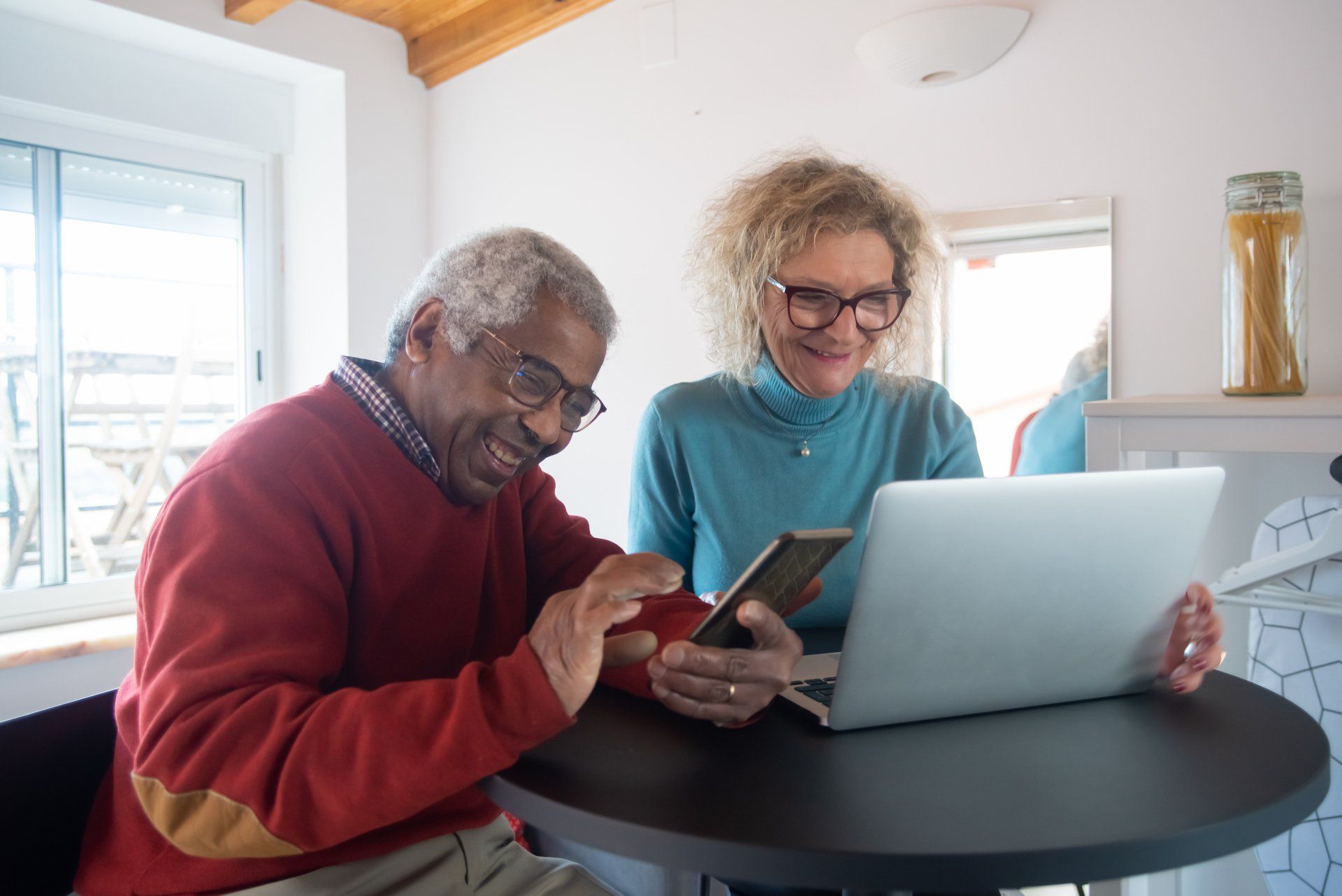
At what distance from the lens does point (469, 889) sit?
1147 millimetres

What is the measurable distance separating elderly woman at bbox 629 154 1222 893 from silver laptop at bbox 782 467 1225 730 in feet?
2.18

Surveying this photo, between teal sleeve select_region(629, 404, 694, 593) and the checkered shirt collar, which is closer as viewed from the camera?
the checkered shirt collar

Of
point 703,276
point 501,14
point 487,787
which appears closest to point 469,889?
point 487,787

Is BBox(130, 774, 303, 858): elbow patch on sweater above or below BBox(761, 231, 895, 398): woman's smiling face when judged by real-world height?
below

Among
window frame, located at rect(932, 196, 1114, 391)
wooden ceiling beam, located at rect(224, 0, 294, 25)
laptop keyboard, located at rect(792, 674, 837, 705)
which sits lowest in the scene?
laptop keyboard, located at rect(792, 674, 837, 705)

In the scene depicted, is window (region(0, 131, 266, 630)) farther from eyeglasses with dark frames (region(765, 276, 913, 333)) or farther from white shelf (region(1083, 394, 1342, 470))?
white shelf (region(1083, 394, 1342, 470))

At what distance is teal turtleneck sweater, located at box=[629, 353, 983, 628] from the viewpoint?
68.3 inches

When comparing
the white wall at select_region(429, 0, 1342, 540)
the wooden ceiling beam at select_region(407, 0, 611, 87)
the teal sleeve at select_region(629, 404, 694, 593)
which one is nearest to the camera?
the teal sleeve at select_region(629, 404, 694, 593)

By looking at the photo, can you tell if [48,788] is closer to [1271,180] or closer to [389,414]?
[389,414]

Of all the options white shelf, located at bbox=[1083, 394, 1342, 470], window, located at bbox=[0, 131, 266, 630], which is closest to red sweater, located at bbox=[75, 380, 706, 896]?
white shelf, located at bbox=[1083, 394, 1342, 470]

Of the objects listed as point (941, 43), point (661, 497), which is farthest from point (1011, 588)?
point (941, 43)

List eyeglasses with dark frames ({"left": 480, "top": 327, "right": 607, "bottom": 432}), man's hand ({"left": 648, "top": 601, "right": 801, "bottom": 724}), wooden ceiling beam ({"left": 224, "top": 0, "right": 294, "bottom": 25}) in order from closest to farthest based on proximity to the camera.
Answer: man's hand ({"left": 648, "top": 601, "right": 801, "bottom": 724}) < eyeglasses with dark frames ({"left": 480, "top": 327, "right": 607, "bottom": 432}) < wooden ceiling beam ({"left": 224, "top": 0, "right": 294, "bottom": 25})

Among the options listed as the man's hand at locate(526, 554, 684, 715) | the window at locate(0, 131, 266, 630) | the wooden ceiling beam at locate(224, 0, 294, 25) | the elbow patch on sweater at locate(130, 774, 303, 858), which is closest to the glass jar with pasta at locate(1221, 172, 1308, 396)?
the man's hand at locate(526, 554, 684, 715)

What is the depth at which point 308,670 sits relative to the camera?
90 cm
